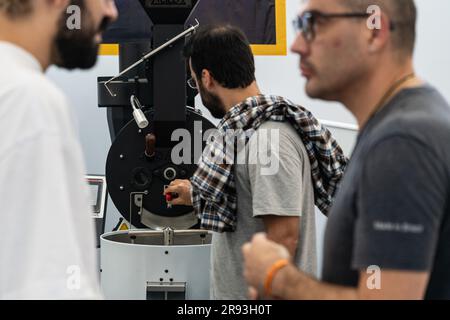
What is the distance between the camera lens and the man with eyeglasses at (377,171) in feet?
2.77

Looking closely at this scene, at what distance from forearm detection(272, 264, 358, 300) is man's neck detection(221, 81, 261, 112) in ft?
3.12

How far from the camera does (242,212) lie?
1.72 m

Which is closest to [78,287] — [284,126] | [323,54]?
[323,54]

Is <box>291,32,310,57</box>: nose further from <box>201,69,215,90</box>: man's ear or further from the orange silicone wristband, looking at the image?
<box>201,69,215,90</box>: man's ear

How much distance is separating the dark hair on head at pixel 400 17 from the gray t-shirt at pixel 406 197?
142mm

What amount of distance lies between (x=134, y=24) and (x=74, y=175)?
10.00ft

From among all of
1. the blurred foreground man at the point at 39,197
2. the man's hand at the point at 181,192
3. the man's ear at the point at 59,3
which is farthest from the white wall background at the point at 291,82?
the blurred foreground man at the point at 39,197

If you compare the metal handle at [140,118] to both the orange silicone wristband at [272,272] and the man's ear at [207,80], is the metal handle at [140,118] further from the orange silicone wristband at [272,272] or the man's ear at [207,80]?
the orange silicone wristband at [272,272]

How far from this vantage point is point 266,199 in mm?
1611

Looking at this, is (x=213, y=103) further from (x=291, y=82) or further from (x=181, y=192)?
(x=291, y=82)

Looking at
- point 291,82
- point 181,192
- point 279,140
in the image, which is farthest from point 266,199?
point 291,82

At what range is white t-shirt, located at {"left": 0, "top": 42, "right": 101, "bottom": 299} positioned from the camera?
0.84 m

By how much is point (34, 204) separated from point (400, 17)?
25.5 inches
